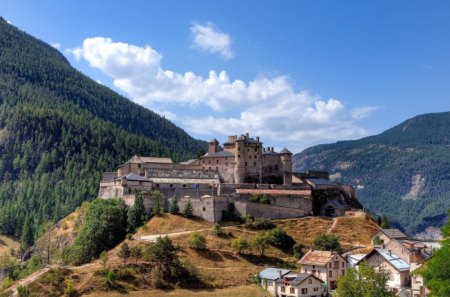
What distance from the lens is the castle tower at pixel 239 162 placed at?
101 meters

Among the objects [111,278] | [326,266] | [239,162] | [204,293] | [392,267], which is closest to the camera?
[204,293]

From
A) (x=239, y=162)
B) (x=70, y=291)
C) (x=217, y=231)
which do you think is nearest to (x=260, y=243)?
(x=217, y=231)

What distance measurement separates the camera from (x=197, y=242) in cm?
7844

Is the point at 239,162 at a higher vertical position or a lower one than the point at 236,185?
higher

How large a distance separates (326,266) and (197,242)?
61.7 ft

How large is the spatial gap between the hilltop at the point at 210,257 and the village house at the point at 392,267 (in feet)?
33.0

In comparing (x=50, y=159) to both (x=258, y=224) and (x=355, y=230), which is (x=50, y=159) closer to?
(x=258, y=224)

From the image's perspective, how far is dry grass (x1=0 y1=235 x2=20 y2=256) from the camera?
11259 cm

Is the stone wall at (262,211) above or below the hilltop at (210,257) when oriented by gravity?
above

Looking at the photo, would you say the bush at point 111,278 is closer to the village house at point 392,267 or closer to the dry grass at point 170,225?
the dry grass at point 170,225

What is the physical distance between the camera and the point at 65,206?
4983 inches

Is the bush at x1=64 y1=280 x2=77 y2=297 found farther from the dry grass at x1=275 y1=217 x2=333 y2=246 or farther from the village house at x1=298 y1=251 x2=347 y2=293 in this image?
the dry grass at x1=275 y1=217 x2=333 y2=246

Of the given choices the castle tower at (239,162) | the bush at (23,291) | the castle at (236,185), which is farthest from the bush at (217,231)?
the bush at (23,291)

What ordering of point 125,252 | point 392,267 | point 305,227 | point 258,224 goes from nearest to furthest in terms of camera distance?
point 392,267
point 125,252
point 258,224
point 305,227
